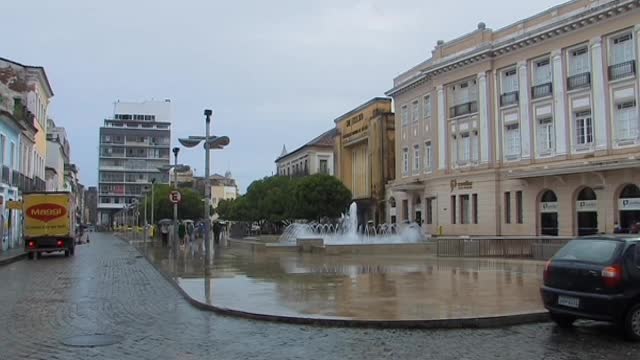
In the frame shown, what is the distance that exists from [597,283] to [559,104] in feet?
104

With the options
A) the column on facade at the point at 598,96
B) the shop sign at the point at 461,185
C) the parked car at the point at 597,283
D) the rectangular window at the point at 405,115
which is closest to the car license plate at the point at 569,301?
the parked car at the point at 597,283

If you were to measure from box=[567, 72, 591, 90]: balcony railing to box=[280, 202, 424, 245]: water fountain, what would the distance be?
12.3 m

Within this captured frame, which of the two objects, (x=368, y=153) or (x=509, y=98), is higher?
(x=509, y=98)

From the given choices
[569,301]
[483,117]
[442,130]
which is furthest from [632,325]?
[442,130]

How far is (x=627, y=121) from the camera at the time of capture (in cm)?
3512

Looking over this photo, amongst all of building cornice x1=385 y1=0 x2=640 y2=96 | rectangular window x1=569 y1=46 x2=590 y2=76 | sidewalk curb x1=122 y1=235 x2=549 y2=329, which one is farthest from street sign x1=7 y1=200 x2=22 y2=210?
rectangular window x1=569 y1=46 x2=590 y2=76

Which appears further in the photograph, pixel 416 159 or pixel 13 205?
pixel 416 159

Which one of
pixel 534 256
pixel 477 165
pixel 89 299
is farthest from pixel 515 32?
pixel 89 299

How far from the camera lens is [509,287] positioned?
15703 millimetres

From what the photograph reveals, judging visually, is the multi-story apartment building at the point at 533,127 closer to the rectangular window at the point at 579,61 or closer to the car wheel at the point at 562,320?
the rectangular window at the point at 579,61

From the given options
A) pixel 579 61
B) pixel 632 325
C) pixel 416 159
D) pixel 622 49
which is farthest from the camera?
pixel 416 159

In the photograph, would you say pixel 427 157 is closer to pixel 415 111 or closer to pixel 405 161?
pixel 405 161

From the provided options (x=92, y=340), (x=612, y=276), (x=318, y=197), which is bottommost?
(x=92, y=340)

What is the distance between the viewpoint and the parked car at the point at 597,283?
939 cm
